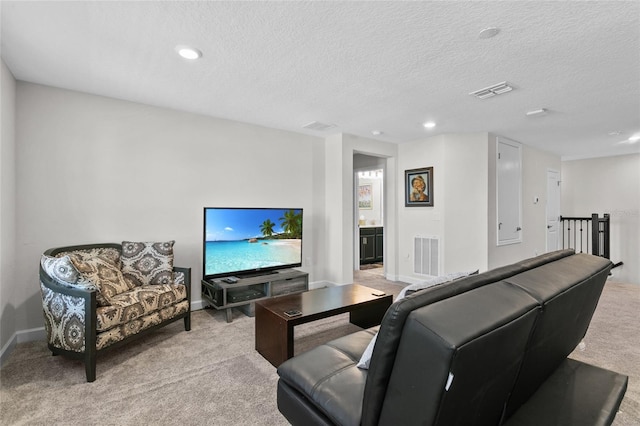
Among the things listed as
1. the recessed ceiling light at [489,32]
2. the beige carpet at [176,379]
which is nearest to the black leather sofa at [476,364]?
the beige carpet at [176,379]

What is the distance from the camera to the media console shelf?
3.41 meters

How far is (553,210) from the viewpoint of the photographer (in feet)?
21.7

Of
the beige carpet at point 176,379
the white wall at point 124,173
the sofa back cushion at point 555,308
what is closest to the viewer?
the sofa back cushion at point 555,308

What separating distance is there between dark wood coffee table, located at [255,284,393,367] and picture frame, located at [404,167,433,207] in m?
2.48

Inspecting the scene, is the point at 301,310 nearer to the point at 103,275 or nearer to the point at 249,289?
the point at 249,289

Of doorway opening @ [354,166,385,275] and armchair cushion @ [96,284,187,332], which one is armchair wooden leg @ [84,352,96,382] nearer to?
armchair cushion @ [96,284,187,332]

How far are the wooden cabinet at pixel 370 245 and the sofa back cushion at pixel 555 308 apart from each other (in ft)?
16.8

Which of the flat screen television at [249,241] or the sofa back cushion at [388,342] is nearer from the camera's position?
the sofa back cushion at [388,342]

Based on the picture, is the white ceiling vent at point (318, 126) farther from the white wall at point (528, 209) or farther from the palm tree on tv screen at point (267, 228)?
the white wall at point (528, 209)

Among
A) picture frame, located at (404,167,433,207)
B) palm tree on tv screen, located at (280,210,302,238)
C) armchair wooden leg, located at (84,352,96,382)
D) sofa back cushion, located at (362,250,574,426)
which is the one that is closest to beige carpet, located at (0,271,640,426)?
armchair wooden leg, located at (84,352,96,382)

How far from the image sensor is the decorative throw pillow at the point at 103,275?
8.49 feet

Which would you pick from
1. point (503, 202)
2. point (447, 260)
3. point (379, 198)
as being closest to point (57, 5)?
point (447, 260)

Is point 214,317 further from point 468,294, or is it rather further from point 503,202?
point 503,202

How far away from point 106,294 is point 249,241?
159cm
